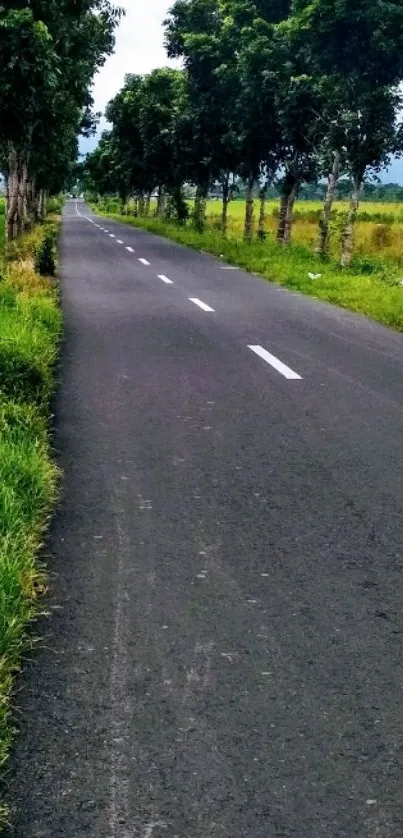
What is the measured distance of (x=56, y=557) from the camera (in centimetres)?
453

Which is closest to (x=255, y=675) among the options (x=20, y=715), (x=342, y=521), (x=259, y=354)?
(x=20, y=715)

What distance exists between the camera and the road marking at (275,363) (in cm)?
922

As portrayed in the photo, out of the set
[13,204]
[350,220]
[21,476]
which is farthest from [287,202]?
[21,476]

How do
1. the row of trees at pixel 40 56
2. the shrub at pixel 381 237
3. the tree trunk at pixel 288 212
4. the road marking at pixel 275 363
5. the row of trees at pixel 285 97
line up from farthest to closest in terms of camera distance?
the shrub at pixel 381 237
the tree trunk at pixel 288 212
the row of trees at pixel 285 97
the row of trees at pixel 40 56
the road marking at pixel 275 363

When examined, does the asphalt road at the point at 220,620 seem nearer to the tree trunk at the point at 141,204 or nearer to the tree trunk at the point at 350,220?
the tree trunk at the point at 350,220

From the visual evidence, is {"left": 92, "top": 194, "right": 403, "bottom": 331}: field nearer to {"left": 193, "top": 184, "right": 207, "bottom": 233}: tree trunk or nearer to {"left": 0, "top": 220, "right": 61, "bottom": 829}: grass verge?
{"left": 193, "top": 184, "right": 207, "bottom": 233}: tree trunk

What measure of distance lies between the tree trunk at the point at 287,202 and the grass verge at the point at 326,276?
718mm

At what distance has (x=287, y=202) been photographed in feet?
97.2

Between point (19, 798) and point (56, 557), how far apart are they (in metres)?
1.92

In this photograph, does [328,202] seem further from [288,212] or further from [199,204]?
[199,204]

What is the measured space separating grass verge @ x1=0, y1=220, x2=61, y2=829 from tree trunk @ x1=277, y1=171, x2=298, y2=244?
19353 mm

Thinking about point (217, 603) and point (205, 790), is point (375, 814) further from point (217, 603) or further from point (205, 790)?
point (217, 603)

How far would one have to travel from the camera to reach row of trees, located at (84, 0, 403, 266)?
→ 20172 millimetres

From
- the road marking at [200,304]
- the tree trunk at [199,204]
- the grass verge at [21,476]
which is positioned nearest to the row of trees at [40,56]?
the grass verge at [21,476]
